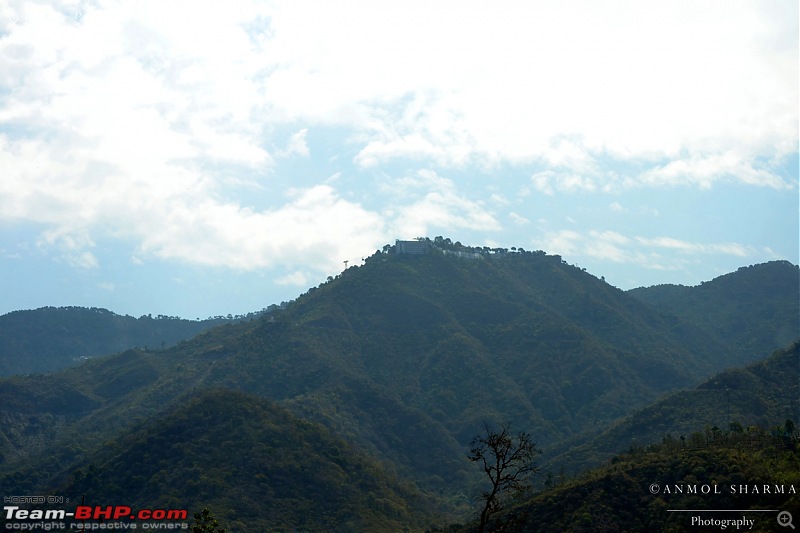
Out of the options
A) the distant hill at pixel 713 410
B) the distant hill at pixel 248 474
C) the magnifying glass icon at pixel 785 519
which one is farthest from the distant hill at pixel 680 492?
the distant hill at pixel 713 410

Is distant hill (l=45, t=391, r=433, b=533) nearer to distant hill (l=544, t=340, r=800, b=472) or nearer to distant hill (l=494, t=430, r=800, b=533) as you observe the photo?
distant hill (l=494, t=430, r=800, b=533)

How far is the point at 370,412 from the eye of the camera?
540 ft

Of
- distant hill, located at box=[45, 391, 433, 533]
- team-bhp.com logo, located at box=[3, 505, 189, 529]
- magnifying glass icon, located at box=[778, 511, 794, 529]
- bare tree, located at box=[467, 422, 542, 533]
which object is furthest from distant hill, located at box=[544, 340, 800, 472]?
bare tree, located at box=[467, 422, 542, 533]

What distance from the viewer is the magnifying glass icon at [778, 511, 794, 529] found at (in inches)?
2499

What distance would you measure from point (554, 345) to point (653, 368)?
23.8 metres

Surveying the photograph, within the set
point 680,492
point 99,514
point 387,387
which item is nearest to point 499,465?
point 680,492

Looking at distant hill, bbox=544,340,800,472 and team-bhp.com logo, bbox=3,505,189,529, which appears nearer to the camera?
team-bhp.com logo, bbox=3,505,189,529

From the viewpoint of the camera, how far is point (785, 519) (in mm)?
64125

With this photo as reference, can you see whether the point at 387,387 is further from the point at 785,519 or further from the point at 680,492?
the point at 785,519

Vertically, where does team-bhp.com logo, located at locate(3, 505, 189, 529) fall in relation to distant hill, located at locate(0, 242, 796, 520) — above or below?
below

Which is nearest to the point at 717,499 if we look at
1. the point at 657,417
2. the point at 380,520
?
the point at 380,520

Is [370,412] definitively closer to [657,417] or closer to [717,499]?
[657,417]

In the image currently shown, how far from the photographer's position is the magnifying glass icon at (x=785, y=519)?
208ft

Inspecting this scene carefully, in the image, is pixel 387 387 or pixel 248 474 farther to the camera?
pixel 387 387
